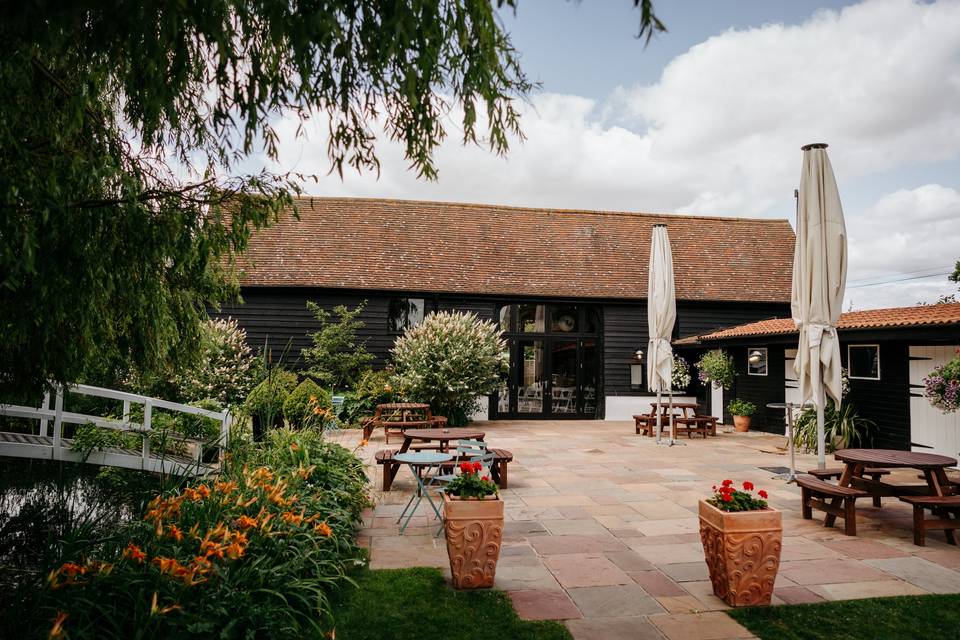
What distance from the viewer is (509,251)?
56.5 ft

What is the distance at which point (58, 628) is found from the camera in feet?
7.61

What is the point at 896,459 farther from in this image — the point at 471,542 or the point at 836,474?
→ the point at 471,542

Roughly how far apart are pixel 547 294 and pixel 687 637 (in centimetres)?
1274

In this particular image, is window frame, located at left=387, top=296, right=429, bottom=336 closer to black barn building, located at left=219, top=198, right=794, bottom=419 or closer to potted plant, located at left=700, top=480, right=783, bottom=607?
black barn building, located at left=219, top=198, right=794, bottom=419

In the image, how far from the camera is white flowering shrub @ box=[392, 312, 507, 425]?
13047 mm

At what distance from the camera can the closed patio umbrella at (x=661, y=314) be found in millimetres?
10914

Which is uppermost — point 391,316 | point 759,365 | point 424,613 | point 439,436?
point 391,316

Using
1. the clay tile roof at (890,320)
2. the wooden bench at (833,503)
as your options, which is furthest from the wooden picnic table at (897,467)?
the clay tile roof at (890,320)

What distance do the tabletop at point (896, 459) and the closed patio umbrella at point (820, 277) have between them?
83 cm

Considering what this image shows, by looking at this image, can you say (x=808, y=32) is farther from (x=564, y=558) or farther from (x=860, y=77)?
(x=860, y=77)

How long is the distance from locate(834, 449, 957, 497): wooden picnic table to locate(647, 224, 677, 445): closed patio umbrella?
498cm

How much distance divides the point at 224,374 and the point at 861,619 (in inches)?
475

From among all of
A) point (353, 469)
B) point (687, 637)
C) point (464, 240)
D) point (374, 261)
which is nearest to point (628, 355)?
point (464, 240)

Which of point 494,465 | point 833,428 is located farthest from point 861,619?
point 833,428
